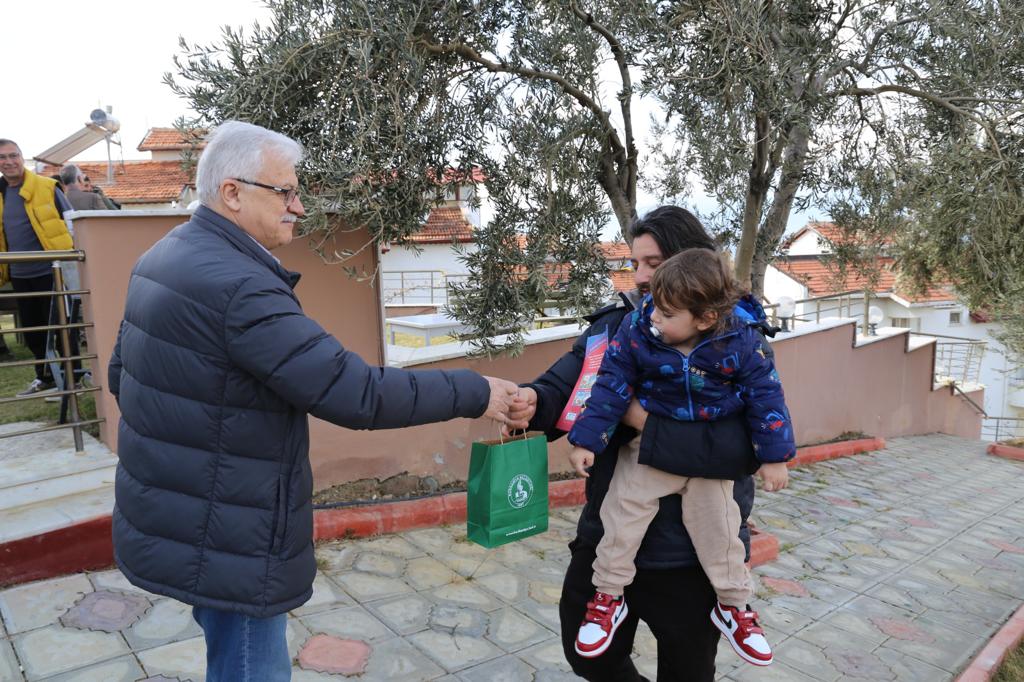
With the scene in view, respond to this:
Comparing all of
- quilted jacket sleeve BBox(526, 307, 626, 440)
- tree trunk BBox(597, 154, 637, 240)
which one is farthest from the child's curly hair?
tree trunk BBox(597, 154, 637, 240)

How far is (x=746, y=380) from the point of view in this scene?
2.13 metres

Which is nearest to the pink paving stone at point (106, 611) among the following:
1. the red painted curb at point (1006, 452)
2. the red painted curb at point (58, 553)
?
the red painted curb at point (58, 553)

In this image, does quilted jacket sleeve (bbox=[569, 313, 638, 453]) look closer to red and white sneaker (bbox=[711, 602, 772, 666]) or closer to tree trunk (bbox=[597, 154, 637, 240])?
red and white sneaker (bbox=[711, 602, 772, 666])

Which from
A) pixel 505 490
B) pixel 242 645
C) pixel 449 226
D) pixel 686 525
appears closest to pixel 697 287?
pixel 686 525

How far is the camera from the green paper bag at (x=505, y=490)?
2566 millimetres

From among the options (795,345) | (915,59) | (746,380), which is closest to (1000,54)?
(915,59)

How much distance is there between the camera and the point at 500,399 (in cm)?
231

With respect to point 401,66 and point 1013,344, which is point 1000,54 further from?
point 1013,344

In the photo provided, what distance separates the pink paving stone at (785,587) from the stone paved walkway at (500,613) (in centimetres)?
2

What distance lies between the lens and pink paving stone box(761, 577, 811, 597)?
478cm

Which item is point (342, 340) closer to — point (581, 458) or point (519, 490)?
point (519, 490)

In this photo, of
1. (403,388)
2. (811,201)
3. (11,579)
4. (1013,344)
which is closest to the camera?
(403,388)

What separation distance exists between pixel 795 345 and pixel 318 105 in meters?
8.54

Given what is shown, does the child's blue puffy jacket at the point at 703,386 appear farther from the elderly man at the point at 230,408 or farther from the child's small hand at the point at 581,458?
the elderly man at the point at 230,408
